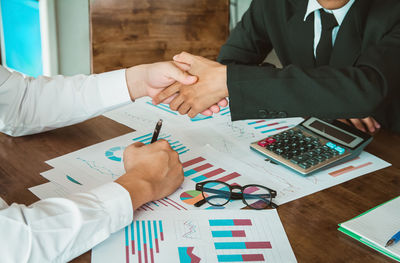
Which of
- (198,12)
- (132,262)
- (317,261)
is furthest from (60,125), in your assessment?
(198,12)

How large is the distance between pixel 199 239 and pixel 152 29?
1858 mm

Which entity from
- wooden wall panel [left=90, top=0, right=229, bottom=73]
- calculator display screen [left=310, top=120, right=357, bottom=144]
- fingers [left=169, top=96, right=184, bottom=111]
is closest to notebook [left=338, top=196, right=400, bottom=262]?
calculator display screen [left=310, top=120, right=357, bottom=144]

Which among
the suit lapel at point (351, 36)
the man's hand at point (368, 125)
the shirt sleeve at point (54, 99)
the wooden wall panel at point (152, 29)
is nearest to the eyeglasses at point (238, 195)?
the shirt sleeve at point (54, 99)

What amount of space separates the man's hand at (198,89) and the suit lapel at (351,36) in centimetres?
48

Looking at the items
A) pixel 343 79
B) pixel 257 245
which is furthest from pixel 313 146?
pixel 257 245

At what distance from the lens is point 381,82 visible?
41.8 inches

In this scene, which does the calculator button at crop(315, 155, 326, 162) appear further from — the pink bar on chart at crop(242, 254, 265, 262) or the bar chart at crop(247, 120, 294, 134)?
the pink bar on chart at crop(242, 254, 265, 262)

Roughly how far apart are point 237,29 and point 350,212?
42.4 inches

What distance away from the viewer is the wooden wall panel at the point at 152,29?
214 cm

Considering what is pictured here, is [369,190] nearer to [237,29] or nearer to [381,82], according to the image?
[381,82]

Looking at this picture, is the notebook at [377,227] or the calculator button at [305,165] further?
the calculator button at [305,165]

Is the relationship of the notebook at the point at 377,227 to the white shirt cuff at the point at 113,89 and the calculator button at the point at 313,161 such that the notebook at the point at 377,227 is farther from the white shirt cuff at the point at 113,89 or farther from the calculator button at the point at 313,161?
the white shirt cuff at the point at 113,89

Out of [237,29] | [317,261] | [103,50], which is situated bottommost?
[317,261]

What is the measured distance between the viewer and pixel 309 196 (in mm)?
877
